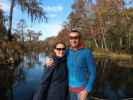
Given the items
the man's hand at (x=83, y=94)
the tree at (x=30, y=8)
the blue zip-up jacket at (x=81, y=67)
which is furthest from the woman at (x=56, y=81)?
the tree at (x=30, y=8)

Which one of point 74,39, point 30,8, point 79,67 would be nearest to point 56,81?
point 79,67

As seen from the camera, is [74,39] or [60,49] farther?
[60,49]

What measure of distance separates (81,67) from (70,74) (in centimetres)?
18

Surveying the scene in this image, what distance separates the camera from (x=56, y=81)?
459 cm

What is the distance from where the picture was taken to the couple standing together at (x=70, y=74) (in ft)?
14.8

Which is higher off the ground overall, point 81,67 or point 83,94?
point 81,67

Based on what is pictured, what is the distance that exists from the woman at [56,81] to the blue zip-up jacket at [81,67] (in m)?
0.12

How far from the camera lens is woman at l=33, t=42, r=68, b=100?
4570 millimetres

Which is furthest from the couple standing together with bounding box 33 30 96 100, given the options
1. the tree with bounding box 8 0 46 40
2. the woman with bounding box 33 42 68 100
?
the tree with bounding box 8 0 46 40

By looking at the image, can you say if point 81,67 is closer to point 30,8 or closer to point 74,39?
point 74,39

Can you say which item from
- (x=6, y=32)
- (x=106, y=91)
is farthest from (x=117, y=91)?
(x=6, y=32)

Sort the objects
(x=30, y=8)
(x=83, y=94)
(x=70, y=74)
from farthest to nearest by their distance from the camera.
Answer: (x=30, y=8)
(x=70, y=74)
(x=83, y=94)

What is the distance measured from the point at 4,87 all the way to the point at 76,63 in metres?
13.8

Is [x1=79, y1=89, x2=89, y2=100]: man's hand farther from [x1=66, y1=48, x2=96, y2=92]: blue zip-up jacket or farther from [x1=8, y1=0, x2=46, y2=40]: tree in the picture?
[x1=8, y1=0, x2=46, y2=40]: tree
